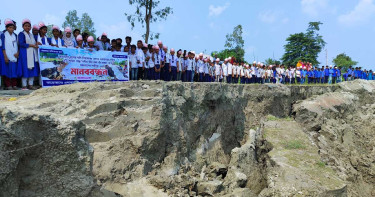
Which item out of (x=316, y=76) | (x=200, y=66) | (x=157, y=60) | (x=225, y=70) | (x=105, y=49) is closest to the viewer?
(x=105, y=49)

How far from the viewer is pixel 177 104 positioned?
6742mm

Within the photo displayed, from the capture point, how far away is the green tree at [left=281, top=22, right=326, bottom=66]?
43750 millimetres

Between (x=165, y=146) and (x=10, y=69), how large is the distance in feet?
12.8

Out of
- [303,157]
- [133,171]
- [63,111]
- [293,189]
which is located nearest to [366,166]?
[303,157]

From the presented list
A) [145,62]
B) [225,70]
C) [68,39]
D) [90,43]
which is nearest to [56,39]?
[68,39]

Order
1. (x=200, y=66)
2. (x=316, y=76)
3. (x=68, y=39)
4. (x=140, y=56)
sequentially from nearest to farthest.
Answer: (x=68, y=39) < (x=140, y=56) < (x=200, y=66) < (x=316, y=76)

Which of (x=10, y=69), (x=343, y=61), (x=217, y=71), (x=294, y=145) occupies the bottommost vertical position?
(x=294, y=145)

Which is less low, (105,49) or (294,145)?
(105,49)

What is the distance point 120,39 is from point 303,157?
19.1ft

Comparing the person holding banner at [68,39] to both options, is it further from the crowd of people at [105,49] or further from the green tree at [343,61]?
the green tree at [343,61]

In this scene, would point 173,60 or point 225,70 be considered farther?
point 225,70

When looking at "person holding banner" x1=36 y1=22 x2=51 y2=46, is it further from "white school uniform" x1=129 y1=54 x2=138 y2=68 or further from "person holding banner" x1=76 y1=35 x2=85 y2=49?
"white school uniform" x1=129 y1=54 x2=138 y2=68

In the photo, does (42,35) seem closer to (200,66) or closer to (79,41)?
(79,41)

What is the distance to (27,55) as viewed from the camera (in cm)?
698
